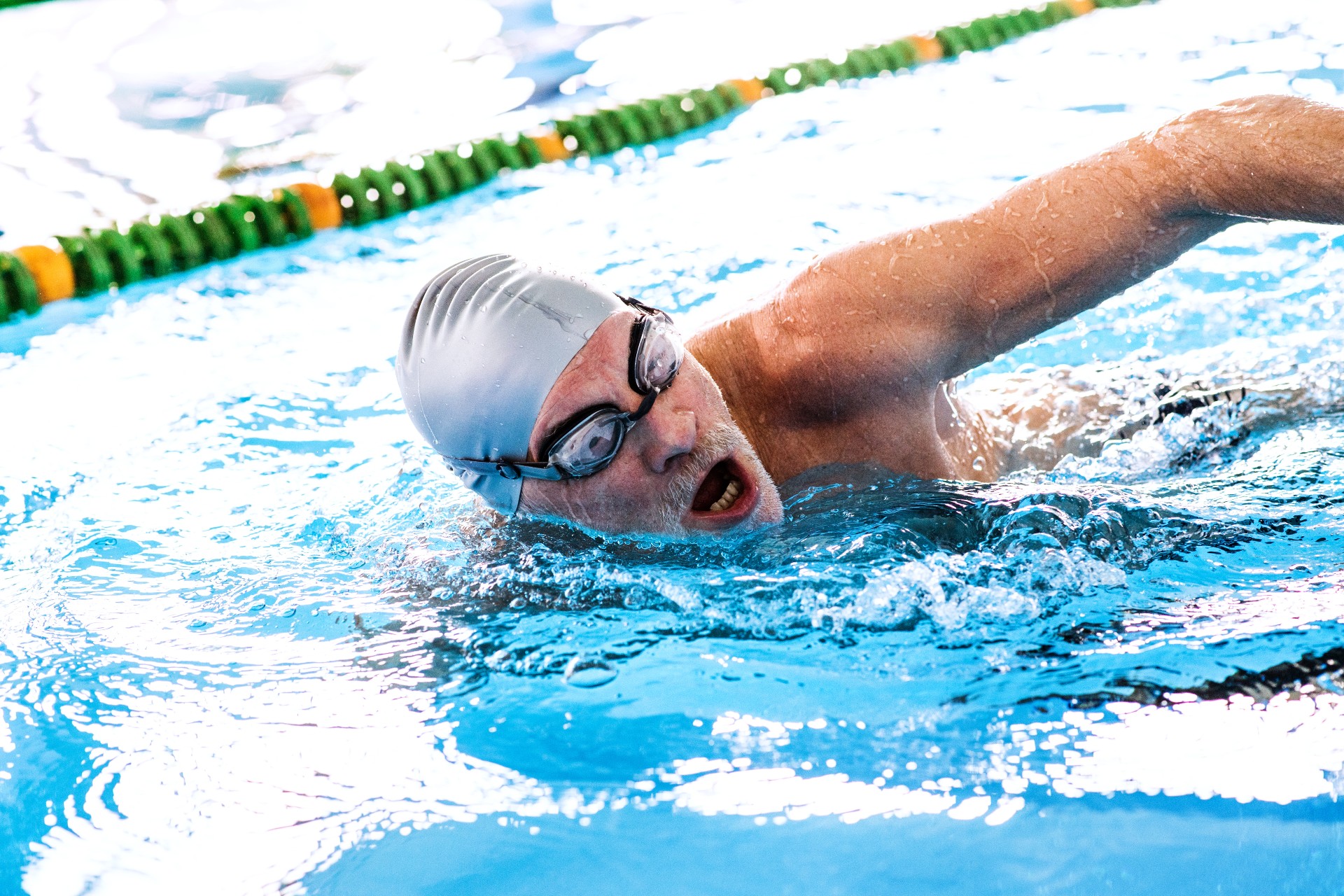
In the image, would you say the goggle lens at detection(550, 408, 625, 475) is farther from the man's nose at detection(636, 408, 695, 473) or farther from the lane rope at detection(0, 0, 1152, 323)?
the lane rope at detection(0, 0, 1152, 323)

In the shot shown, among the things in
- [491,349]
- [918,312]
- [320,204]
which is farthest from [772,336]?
[320,204]

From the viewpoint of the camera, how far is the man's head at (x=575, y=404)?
7.04ft

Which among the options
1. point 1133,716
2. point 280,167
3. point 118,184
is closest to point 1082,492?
point 1133,716

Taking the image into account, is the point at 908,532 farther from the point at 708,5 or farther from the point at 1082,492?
the point at 708,5

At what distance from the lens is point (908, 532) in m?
2.22

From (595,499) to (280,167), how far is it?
3.81m

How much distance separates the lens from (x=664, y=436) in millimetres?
2145

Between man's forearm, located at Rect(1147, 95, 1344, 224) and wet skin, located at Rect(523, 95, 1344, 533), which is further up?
man's forearm, located at Rect(1147, 95, 1344, 224)

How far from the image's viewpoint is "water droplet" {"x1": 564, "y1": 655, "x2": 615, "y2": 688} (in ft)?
6.54

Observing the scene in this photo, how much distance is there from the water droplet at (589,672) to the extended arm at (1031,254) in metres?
0.65

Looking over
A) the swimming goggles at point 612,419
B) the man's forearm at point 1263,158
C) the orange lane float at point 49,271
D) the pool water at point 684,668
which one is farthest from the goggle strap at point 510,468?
the orange lane float at point 49,271

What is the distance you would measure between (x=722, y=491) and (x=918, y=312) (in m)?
0.47

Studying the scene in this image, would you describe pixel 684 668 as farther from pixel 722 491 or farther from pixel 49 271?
pixel 49 271

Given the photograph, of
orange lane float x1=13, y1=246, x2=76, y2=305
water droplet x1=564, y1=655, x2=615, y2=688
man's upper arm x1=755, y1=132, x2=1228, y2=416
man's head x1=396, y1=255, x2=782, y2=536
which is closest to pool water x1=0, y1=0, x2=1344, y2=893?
water droplet x1=564, y1=655, x2=615, y2=688
